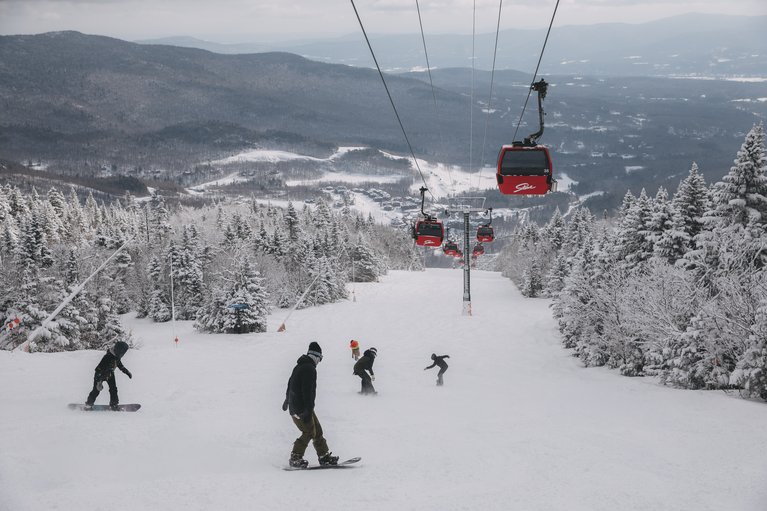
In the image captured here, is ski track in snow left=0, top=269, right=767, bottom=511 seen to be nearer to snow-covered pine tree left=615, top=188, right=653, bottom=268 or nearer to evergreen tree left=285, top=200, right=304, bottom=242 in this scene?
snow-covered pine tree left=615, top=188, right=653, bottom=268

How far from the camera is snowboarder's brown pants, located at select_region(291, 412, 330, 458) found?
29.7 ft

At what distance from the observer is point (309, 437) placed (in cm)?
908

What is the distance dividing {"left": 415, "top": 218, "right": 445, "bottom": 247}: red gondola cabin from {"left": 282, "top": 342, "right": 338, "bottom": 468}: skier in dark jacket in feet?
67.0

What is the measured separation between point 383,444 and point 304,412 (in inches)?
90.0

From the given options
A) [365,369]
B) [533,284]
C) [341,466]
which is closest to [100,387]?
[341,466]

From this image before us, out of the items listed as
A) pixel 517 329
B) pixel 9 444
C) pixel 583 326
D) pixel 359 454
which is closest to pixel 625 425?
pixel 359 454

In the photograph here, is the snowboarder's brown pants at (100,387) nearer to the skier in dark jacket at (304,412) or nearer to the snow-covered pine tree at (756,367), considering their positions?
the skier in dark jacket at (304,412)

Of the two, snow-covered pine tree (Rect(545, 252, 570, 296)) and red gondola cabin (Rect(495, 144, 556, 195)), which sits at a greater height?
red gondola cabin (Rect(495, 144, 556, 195))

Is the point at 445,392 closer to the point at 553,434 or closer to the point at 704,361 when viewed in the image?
the point at 553,434

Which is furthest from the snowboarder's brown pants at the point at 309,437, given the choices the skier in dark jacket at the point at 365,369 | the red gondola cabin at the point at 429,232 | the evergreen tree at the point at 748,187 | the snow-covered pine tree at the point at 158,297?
the snow-covered pine tree at the point at 158,297

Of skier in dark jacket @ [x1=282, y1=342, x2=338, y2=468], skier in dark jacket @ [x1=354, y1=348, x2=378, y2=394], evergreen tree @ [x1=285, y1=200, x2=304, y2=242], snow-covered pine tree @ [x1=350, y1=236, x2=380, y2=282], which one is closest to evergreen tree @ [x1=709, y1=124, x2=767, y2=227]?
skier in dark jacket @ [x1=354, y1=348, x2=378, y2=394]

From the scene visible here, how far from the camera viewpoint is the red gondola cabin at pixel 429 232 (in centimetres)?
2914

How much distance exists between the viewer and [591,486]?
8.33 m

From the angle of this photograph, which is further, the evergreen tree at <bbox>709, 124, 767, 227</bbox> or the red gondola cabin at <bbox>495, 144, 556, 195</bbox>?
the evergreen tree at <bbox>709, 124, 767, 227</bbox>
